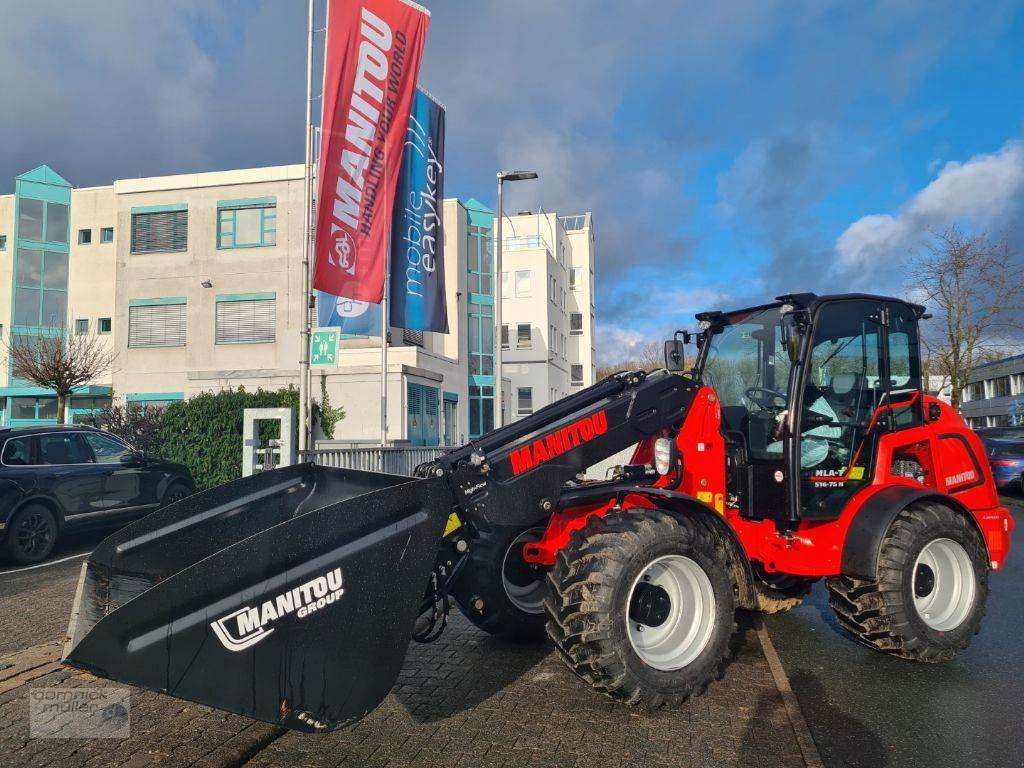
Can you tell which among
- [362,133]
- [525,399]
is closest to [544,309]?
[525,399]

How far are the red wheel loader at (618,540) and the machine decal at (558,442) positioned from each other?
0.04ft

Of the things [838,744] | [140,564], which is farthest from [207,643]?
[838,744]

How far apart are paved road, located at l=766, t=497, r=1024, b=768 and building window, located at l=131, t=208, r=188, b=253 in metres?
28.6

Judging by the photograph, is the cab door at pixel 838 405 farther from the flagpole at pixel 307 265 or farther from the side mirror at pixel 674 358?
the flagpole at pixel 307 265

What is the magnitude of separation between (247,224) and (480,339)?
1237cm

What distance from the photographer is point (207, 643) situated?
307 centimetres

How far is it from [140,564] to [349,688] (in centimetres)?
155

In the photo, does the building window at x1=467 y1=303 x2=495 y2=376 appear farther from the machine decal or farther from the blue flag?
the machine decal

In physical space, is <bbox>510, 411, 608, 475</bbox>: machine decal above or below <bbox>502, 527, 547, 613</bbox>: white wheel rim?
above

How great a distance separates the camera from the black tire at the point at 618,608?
12.8 ft

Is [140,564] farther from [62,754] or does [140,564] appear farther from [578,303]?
[578,303]

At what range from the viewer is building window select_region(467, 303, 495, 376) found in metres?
36.7

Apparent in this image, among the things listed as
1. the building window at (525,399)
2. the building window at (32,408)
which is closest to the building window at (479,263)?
the building window at (525,399)

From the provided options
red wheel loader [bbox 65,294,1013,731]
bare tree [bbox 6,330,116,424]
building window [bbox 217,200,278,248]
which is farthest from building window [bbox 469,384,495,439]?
red wheel loader [bbox 65,294,1013,731]
